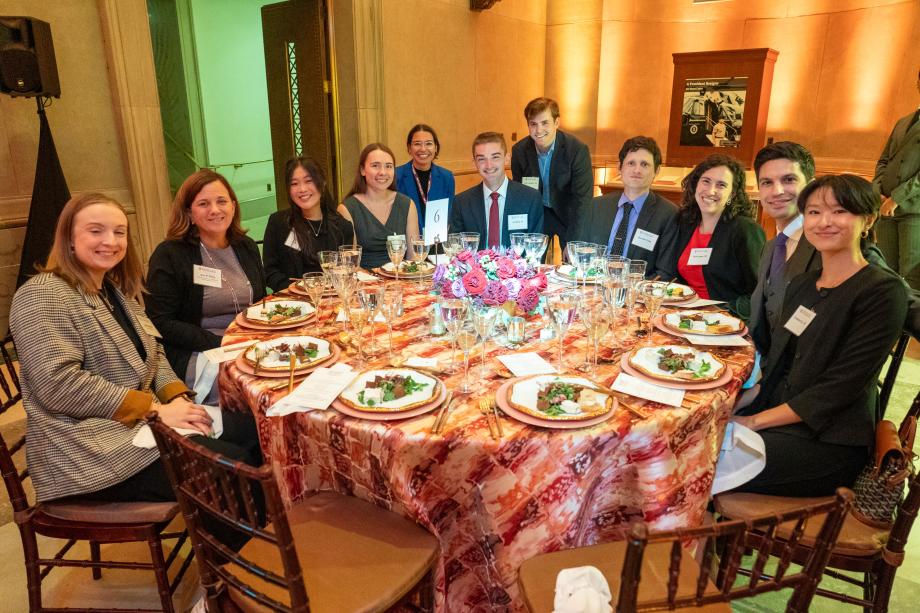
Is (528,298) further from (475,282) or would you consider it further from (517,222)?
(517,222)

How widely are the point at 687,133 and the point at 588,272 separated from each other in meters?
5.13

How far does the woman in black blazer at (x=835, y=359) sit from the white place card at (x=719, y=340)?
186mm

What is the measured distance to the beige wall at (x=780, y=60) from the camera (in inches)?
240

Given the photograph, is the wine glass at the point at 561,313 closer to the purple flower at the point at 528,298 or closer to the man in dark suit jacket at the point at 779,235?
the purple flower at the point at 528,298

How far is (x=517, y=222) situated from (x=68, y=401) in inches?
103

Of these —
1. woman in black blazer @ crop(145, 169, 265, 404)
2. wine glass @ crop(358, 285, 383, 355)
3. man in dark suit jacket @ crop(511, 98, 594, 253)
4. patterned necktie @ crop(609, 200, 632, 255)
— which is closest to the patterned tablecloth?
wine glass @ crop(358, 285, 383, 355)

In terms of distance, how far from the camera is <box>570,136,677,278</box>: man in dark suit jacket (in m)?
3.29

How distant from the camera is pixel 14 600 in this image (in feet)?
7.00

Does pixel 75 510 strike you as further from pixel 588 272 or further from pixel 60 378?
pixel 588 272

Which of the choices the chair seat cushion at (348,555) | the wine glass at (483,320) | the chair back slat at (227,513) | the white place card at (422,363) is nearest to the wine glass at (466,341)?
the wine glass at (483,320)

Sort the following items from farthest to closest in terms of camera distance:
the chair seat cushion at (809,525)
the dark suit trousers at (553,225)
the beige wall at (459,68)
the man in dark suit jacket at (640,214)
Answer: the beige wall at (459,68) < the dark suit trousers at (553,225) < the man in dark suit jacket at (640,214) < the chair seat cushion at (809,525)

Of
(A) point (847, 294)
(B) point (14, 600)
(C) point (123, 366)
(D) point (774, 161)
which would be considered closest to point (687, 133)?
(D) point (774, 161)

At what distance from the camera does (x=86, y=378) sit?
184 centimetres

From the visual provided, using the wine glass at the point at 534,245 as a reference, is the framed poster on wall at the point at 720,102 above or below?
above
